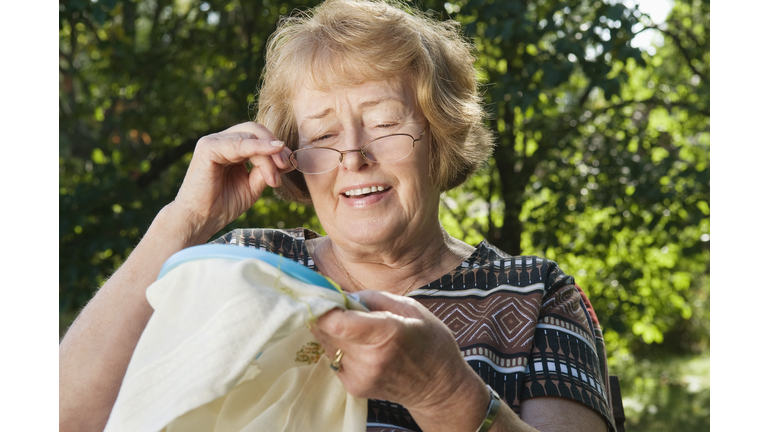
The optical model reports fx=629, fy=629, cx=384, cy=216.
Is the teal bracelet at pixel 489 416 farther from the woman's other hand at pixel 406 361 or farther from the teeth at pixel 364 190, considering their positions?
the teeth at pixel 364 190

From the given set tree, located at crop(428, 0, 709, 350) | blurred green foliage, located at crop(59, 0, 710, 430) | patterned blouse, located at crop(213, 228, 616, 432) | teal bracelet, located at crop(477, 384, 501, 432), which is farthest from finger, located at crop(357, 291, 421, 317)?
tree, located at crop(428, 0, 709, 350)

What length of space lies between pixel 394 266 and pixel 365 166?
1.28ft

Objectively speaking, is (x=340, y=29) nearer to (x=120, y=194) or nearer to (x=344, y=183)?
(x=344, y=183)

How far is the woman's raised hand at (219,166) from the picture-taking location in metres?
→ 1.76

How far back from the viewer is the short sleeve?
169 cm

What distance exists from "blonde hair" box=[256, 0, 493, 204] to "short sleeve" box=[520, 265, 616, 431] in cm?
53

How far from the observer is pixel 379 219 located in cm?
187

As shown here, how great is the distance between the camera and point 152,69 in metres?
5.38

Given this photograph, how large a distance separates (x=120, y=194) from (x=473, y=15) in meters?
2.63

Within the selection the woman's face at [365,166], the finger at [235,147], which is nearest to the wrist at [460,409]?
the woman's face at [365,166]

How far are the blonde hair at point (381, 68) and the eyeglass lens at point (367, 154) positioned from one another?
0.45 feet

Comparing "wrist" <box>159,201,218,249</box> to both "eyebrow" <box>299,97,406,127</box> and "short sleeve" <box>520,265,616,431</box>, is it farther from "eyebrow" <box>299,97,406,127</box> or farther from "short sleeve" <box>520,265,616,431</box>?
"short sleeve" <box>520,265,616,431</box>
